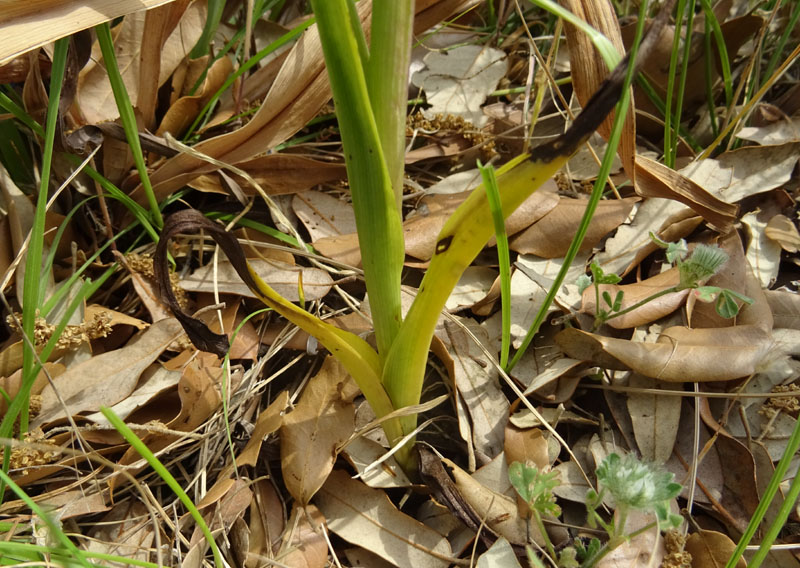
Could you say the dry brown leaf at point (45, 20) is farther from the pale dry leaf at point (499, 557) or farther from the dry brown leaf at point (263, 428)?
the pale dry leaf at point (499, 557)

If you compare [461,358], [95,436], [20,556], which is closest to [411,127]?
[461,358]

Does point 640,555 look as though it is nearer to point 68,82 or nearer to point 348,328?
point 348,328

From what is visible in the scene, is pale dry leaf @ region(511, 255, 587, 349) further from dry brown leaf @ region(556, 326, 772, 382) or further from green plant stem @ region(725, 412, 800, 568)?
green plant stem @ region(725, 412, 800, 568)

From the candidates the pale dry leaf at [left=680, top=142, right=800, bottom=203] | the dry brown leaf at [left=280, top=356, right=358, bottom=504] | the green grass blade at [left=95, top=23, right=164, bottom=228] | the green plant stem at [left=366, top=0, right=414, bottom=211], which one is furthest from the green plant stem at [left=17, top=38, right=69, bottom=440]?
the pale dry leaf at [left=680, top=142, right=800, bottom=203]

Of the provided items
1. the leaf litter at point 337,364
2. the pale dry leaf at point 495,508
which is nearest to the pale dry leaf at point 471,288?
the leaf litter at point 337,364

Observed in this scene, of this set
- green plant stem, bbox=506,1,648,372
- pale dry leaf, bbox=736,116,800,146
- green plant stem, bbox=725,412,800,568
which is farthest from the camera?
pale dry leaf, bbox=736,116,800,146

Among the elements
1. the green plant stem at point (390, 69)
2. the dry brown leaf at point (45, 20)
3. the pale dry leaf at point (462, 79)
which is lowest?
the pale dry leaf at point (462, 79)
